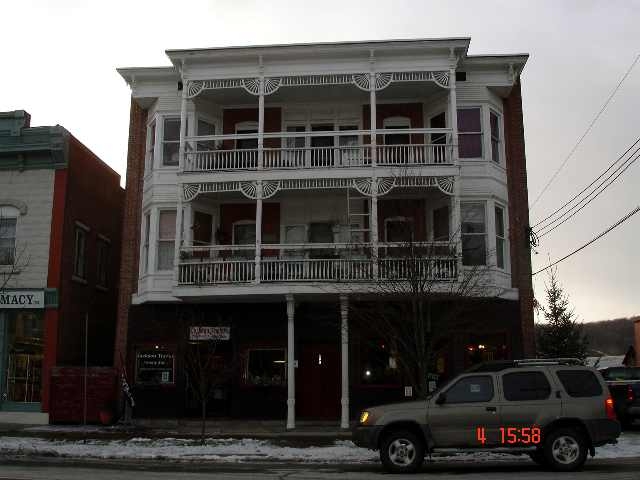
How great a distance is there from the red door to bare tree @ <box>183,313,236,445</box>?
2.13 m

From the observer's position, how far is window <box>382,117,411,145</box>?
69.2ft

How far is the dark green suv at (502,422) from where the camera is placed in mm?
11477

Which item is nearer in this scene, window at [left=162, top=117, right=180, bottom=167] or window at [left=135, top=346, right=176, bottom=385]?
window at [left=135, top=346, right=176, bottom=385]

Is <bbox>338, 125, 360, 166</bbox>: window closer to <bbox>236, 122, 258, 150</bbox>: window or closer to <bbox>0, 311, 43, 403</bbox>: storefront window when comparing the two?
<bbox>236, 122, 258, 150</bbox>: window

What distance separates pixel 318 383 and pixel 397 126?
810 cm

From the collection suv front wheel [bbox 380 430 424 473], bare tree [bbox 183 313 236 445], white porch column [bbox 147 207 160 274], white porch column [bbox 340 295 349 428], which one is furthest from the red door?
suv front wheel [bbox 380 430 424 473]

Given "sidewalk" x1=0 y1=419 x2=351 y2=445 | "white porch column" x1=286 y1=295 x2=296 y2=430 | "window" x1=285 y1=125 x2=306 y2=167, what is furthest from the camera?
"window" x1=285 y1=125 x2=306 y2=167

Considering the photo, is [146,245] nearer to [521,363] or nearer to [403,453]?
[403,453]

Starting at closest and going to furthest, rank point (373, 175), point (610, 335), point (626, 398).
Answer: point (626, 398), point (373, 175), point (610, 335)

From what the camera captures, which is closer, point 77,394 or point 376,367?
point 77,394

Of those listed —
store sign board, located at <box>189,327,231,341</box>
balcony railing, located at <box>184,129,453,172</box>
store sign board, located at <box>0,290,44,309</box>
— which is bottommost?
store sign board, located at <box>189,327,231,341</box>

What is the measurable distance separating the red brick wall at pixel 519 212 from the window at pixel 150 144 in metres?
10.9

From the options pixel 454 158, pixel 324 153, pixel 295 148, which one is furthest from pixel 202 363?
pixel 454 158

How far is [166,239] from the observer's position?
68.0 ft
